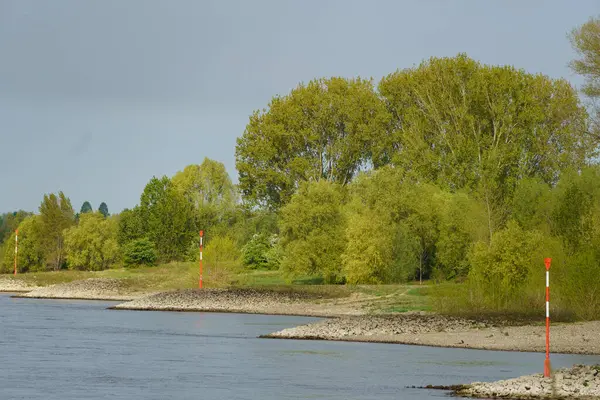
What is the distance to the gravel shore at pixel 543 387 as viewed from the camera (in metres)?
23.7

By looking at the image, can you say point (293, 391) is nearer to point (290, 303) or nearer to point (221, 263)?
point (290, 303)

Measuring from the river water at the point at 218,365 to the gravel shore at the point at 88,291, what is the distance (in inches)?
1169

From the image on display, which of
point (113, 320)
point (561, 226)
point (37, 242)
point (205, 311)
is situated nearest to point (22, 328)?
point (113, 320)

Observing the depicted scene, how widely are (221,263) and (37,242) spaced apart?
49.7m

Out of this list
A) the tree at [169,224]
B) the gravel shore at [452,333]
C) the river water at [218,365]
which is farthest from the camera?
the tree at [169,224]

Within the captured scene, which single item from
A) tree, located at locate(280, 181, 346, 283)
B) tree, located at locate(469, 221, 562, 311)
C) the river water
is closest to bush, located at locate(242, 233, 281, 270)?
tree, located at locate(280, 181, 346, 283)

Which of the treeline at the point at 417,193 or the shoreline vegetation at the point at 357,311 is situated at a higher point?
the treeline at the point at 417,193

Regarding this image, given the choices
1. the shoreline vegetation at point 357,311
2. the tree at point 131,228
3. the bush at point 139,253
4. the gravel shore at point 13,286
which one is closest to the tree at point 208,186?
the tree at point 131,228

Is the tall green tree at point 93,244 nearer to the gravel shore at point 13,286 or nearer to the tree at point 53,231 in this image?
the tree at point 53,231

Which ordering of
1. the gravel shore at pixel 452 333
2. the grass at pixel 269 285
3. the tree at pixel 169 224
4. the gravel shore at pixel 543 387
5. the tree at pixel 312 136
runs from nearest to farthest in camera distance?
the gravel shore at pixel 543 387, the gravel shore at pixel 452 333, the grass at pixel 269 285, the tree at pixel 312 136, the tree at pixel 169 224

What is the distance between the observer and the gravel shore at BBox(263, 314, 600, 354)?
36.1 meters

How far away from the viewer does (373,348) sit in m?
37.2

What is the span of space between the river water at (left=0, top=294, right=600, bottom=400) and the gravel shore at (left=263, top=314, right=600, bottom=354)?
4.14 ft

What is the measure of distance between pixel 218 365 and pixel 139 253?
71588 mm
